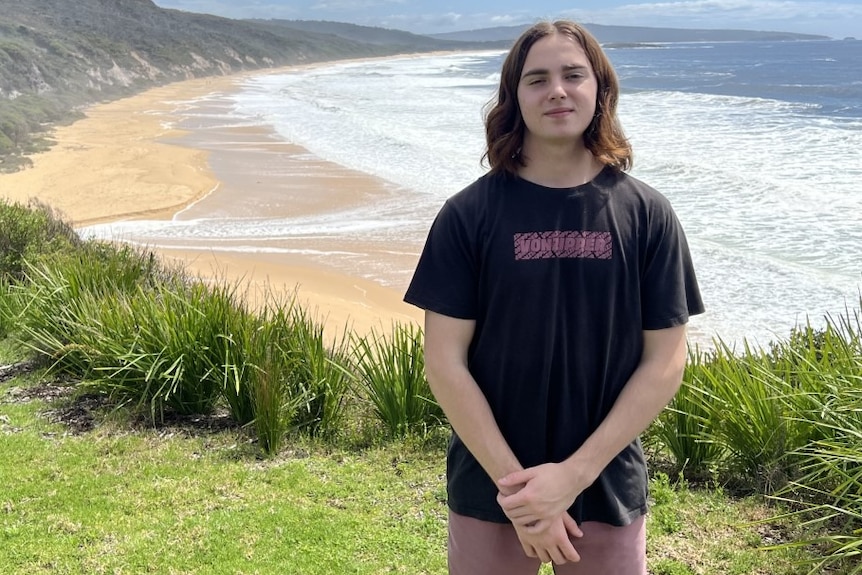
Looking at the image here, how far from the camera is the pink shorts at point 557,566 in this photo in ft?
6.08

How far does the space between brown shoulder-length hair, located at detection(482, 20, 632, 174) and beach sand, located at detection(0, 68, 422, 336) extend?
534 centimetres

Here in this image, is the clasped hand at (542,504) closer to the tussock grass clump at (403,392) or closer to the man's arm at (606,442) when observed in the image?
the man's arm at (606,442)

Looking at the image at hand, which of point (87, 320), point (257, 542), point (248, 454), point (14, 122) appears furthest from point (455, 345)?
point (14, 122)

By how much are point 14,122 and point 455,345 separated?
30.6 meters

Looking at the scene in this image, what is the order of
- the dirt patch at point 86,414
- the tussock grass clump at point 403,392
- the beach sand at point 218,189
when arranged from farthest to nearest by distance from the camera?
the beach sand at point 218,189 → the dirt patch at point 86,414 → the tussock grass clump at point 403,392

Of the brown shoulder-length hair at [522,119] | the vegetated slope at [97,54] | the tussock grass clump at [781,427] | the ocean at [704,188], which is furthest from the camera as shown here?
the vegetated slope at [97,54]

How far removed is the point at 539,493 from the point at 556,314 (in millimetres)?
396

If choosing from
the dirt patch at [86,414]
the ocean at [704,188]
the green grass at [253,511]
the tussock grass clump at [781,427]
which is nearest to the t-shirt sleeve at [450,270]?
the green grass at [253,511]

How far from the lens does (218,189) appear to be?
57.4 ft

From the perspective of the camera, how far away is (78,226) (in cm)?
1413

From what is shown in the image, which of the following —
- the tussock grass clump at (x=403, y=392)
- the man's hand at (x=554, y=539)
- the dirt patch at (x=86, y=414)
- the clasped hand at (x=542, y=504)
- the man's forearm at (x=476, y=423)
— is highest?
the man's forearm at (x=476, y=423)

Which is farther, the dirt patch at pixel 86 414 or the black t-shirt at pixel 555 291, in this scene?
the dirt patch at pixel 86 414

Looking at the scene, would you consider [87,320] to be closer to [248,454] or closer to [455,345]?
[248,454]

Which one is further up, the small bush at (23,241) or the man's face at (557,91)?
the man's face at (557,91)
